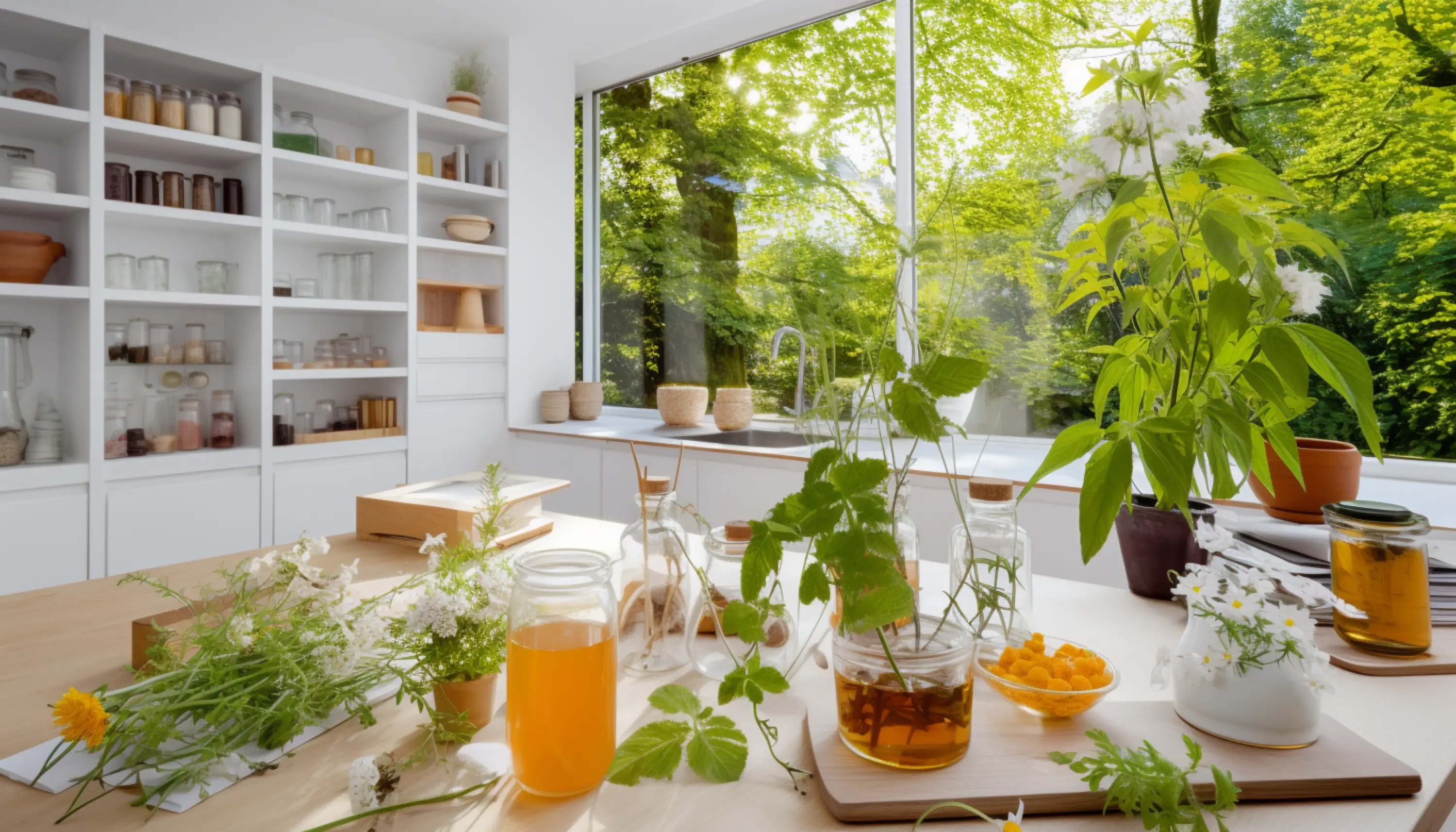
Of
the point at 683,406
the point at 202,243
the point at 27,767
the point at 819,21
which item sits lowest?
the point at 27,767

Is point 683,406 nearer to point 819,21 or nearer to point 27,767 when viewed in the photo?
point 819,21

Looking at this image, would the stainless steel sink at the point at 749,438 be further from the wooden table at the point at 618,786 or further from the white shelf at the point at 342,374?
the wooden table at the point at 618,786

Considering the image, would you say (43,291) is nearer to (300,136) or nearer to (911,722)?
(300,136)

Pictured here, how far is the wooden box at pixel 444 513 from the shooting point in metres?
1.31

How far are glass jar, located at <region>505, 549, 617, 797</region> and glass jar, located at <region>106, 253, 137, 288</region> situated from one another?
2860 millimetres

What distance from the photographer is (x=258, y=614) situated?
719 mm

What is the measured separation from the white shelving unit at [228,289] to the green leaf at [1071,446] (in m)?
3.02

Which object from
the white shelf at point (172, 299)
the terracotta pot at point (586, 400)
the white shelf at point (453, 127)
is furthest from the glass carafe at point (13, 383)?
the terracotta pot at point (586, 400)

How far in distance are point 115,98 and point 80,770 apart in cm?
286

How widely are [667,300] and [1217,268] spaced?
10.8ft

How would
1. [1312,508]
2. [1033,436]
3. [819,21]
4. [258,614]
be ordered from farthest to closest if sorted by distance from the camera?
[819,21] → [1033,436] → [1312,508] → [258,614]

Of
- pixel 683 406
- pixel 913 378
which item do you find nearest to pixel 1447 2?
pixel 913 378

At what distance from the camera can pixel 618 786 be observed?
1.99 ft

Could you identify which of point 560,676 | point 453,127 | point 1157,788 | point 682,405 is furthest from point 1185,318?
point 453,127
